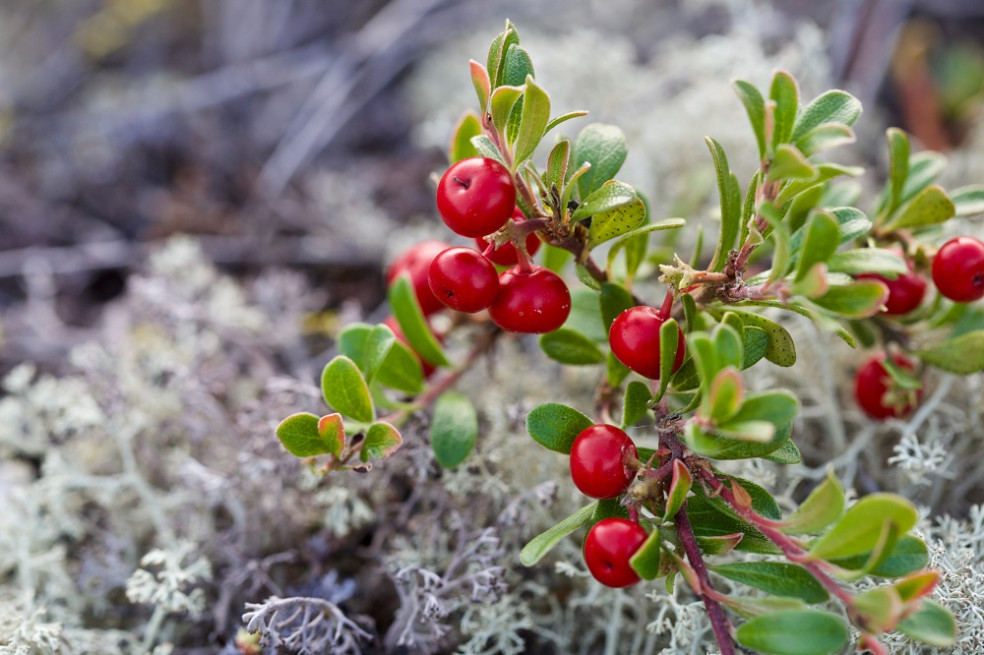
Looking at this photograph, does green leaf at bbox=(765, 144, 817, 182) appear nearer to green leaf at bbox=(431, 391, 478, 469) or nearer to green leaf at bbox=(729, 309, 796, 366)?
green leaf at bbox=(729, 309, 796, 366)

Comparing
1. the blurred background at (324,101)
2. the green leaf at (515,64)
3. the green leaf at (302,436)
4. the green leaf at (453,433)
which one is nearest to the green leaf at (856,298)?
the green leaf at (515,64)

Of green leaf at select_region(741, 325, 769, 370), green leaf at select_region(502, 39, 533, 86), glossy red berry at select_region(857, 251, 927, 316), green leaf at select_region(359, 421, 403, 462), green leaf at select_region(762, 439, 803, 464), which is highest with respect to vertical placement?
green leaf at select_region(502, 39, 533, 86)

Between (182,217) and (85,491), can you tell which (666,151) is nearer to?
(182,217)

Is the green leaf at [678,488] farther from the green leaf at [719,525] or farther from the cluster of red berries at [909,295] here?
the cluster of red berries at [909,295]

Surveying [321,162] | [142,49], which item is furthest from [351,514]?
[142,49]

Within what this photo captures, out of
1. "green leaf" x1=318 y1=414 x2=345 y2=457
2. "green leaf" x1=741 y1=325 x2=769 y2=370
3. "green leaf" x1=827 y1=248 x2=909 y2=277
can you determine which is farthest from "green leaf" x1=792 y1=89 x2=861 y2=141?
"green leaf" x1=318 y1=414 x2=345 y2=457

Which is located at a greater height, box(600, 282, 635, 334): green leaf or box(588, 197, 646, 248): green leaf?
box(588, 197, 646, 248): green leaf

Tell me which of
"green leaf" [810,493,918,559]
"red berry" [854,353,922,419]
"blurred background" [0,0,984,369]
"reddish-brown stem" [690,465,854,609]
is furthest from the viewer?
"blurred background" [0,0,984,369]

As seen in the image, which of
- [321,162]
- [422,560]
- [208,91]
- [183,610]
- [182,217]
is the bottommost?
[183,610]
